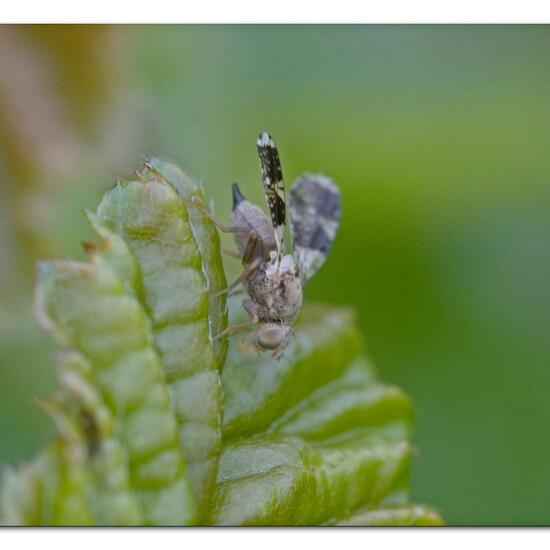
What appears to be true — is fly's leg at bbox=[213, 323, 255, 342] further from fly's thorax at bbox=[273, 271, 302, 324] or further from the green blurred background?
the green blurred background

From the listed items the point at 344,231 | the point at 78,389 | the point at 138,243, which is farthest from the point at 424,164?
the point at 78,389

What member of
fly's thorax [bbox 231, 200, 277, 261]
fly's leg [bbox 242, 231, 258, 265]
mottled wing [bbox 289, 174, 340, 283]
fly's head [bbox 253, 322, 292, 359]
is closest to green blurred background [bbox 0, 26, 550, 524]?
mottled wing [bbox 289, 174, 340, 283]

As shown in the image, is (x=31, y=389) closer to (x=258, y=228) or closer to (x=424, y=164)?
(x=258, y=228)

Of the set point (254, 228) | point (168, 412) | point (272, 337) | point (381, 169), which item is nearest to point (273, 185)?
point (254, 228)

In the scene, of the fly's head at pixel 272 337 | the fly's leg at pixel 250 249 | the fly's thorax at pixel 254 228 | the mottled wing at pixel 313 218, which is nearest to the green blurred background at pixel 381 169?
the mottled wing at pixel 313 218

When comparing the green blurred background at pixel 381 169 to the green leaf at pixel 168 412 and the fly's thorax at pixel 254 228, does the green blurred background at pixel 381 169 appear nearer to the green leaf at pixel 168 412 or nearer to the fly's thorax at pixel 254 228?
the fly's thorax at pixel 254 228
